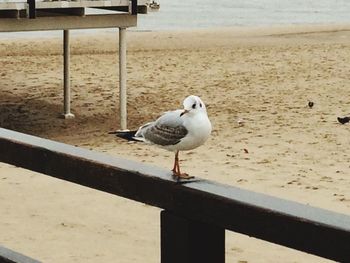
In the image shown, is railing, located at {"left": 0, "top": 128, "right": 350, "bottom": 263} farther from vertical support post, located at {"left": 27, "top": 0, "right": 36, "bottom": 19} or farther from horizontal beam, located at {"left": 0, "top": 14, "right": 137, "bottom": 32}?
horizontal beam, located at {"left": 0, "top": 14, "right": 137, "bottom": 32}

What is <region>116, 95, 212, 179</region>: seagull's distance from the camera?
2.74 metres

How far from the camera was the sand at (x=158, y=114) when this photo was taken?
8016 millimetres

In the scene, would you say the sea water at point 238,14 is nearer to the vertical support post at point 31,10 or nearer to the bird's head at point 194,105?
the vertical support post at point 31,10

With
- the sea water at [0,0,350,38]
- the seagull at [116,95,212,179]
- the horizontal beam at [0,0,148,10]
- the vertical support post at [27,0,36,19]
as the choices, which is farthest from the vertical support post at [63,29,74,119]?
the sea water at [0,0,350,38]

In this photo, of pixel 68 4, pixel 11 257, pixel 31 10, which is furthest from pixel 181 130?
pixel 68 4

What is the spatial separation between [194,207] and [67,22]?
11154 mm

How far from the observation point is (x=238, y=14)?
5531 centimetres

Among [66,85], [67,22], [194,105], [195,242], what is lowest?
[66,85]

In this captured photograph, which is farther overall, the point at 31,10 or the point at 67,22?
the point at 67,22

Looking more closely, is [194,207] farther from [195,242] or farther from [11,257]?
[11,257]

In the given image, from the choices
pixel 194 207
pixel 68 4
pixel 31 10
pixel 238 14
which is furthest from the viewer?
pixel 238 14

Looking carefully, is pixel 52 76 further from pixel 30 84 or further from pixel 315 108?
pixel 315 108

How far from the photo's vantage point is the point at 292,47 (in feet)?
95.8

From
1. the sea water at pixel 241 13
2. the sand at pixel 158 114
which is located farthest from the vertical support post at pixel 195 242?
the sea water at pixel 241 13
